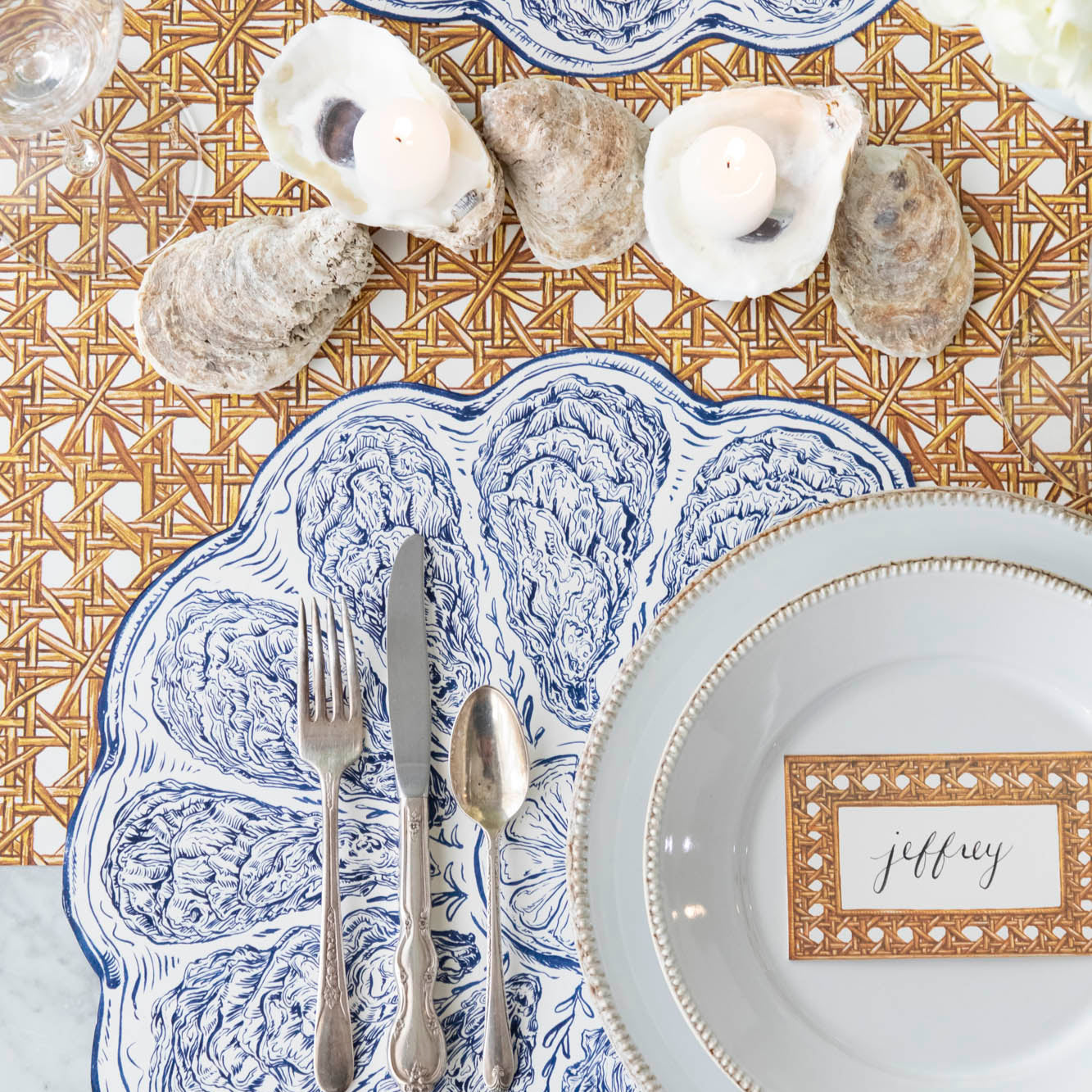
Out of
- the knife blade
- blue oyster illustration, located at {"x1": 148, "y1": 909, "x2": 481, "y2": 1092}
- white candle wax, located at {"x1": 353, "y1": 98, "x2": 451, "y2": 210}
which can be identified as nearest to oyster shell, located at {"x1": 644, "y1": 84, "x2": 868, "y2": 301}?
white candle wax, located at {"x1": 353, "y1": 98, "x2": 451, "y2": 210}

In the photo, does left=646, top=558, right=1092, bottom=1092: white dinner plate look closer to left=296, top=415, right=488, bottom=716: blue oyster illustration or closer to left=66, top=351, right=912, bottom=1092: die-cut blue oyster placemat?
left=66, top=351, right=912, bottom=1092: die-cut blue oyster placemat

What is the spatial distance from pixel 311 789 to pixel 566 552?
0.23 metres

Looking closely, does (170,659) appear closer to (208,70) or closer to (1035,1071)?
(208,70)

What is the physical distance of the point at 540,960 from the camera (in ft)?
2.16

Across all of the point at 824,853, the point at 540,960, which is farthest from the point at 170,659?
the point at 824,853

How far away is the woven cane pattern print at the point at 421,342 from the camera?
68 centimetres

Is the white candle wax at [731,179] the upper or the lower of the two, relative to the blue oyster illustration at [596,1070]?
upper

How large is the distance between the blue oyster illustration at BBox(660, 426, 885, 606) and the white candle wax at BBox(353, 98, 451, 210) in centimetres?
26

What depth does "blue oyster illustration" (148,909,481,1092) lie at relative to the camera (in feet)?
2.16

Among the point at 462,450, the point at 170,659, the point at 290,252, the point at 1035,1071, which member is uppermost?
the point at 290,252

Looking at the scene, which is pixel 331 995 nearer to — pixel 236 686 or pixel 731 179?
pixel 236 686

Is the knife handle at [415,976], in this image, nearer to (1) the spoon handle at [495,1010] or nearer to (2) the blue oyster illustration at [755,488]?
(1) the spoon handle at [495,1010]

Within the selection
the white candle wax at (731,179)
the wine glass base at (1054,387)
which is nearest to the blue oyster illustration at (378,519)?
the white candle wax at (731,179)

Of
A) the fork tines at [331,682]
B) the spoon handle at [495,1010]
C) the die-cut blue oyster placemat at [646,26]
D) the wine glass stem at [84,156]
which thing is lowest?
the spoon handle at [495,1010]
